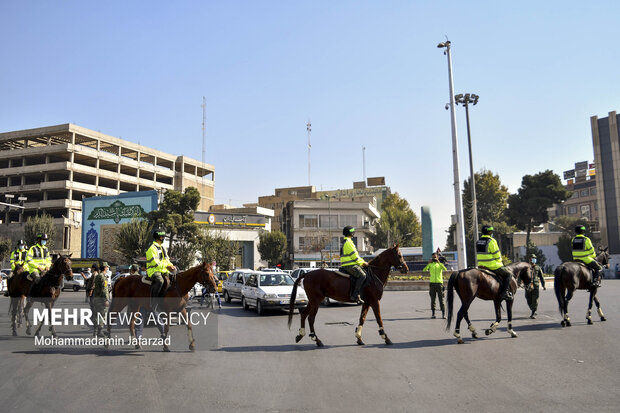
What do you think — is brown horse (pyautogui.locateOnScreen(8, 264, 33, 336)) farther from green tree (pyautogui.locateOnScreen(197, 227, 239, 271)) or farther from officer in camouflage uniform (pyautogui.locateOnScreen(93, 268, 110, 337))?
green tree (pyautogui.locateOnScreen(197, 227, 239, 271))

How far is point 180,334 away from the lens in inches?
467

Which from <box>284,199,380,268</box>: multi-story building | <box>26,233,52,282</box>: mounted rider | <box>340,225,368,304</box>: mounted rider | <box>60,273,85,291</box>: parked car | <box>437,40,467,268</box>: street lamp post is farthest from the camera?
<box>284,199,380,268</box>: multi-story building

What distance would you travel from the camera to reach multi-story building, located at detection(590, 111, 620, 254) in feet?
216

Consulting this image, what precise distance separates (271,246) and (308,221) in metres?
9.67

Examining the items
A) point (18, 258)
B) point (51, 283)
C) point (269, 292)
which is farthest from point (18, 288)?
point (269, 292)

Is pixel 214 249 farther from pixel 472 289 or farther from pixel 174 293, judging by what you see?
pixel 472 289

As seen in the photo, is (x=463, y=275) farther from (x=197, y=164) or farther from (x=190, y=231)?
(x=197, y=164)

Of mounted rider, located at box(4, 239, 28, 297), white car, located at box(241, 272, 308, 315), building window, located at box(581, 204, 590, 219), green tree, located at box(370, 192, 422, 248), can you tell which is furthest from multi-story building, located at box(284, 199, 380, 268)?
building window, located at box(581, 204, 590, 219)

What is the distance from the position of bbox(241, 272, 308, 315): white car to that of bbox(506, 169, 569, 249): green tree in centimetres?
5085

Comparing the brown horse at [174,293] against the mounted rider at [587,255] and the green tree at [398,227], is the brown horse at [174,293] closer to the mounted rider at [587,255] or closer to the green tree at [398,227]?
the mounted rider at [587,255]


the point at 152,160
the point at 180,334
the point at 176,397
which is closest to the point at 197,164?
the point at 152,160

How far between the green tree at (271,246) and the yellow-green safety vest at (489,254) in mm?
50267

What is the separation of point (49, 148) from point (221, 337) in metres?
70.9

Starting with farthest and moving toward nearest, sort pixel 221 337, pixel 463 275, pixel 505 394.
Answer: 1. pixel 221 337
2. pixel 463 275
3. pixel 505 394
